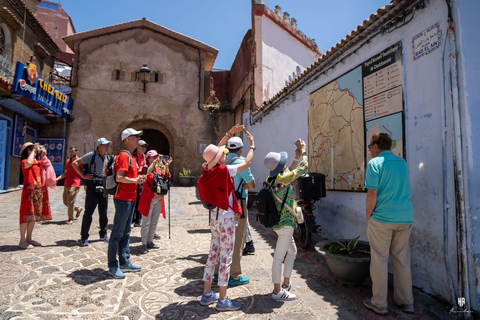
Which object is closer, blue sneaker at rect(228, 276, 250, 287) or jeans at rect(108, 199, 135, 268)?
blue sneaker at rect(228, 276, 250, 287)

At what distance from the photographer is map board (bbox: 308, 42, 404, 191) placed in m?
4.02

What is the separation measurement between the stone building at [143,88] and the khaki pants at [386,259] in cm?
1249

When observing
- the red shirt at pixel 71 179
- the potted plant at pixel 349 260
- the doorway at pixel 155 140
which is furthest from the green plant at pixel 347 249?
the doorway at pixel 155 140

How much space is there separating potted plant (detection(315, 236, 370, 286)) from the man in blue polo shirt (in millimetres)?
380

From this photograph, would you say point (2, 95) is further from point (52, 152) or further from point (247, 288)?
point (247, 288)

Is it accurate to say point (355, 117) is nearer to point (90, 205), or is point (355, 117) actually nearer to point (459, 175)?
point (459, 175)

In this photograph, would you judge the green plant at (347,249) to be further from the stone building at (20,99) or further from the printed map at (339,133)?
the stone building at (20,99)

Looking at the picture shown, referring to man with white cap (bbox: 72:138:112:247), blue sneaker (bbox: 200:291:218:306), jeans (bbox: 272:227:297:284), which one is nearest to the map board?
jeans (bbox: 272:227:297:284)

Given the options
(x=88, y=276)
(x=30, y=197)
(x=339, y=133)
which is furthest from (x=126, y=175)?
(x=339, y=133)

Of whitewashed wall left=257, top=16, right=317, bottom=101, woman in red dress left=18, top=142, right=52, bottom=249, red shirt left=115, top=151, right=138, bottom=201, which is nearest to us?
red shirt left=115, top=151, right=138, bottom=201

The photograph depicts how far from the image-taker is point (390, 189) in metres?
2.91

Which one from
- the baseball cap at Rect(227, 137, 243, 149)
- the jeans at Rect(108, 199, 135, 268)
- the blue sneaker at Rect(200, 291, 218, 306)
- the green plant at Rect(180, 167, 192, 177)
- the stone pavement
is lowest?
the stone pavement

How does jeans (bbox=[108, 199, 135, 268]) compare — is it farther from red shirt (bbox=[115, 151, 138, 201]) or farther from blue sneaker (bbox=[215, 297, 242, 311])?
blue sneaker (bbox=[215, 297, 242, 311])

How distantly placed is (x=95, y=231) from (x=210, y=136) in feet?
31.4
